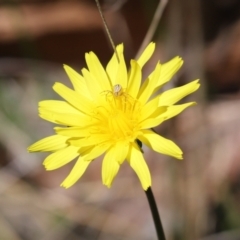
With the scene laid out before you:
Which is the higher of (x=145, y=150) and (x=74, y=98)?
(x=74, y=98)

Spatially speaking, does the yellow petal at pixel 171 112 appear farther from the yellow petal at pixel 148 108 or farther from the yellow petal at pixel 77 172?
the yellow petal at pixel 77 172

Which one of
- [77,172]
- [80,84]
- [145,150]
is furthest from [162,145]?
[145,150]

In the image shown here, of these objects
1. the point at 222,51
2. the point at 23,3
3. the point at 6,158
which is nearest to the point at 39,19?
the point at 23,3

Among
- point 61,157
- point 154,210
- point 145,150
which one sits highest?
point 61,157

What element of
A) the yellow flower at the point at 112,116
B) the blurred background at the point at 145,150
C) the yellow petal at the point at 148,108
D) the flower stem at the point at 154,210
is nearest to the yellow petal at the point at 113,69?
the yellow flower at the point at 112,116

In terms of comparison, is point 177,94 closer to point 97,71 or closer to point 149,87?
point 149,87

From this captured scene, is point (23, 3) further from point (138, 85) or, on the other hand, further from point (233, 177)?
point (138, 85)
